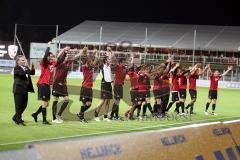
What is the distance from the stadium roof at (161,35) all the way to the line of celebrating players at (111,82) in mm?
25496

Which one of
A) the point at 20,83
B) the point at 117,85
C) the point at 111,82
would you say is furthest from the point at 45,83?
the point at 117,85

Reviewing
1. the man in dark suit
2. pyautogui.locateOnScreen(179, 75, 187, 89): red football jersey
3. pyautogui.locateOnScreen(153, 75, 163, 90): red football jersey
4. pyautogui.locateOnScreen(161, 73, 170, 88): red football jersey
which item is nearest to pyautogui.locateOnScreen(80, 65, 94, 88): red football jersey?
the man in dark suit

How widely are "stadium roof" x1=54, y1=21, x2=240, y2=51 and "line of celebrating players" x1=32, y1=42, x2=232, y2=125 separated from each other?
83.6 feet

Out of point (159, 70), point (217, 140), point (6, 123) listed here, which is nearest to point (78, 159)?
point (217, 140)

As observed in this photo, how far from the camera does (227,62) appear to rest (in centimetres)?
3547

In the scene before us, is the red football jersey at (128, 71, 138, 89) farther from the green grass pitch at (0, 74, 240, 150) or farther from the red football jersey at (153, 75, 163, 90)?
the green grass pitch at (0, 74, 240, 150)

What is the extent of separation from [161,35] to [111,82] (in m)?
33.2

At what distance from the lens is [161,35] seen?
4628cm

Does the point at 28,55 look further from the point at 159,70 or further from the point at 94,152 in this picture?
the point at 94,152

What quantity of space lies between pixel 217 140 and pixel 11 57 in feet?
99.6

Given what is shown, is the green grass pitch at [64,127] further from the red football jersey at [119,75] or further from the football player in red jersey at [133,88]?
the red football jersey at [119,75]

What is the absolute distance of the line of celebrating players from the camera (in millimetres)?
12102

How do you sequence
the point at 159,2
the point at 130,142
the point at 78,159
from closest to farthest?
1. the point at 78,159
2. the point at 130,142
3. the point at 159,2

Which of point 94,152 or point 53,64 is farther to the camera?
point 53,64
